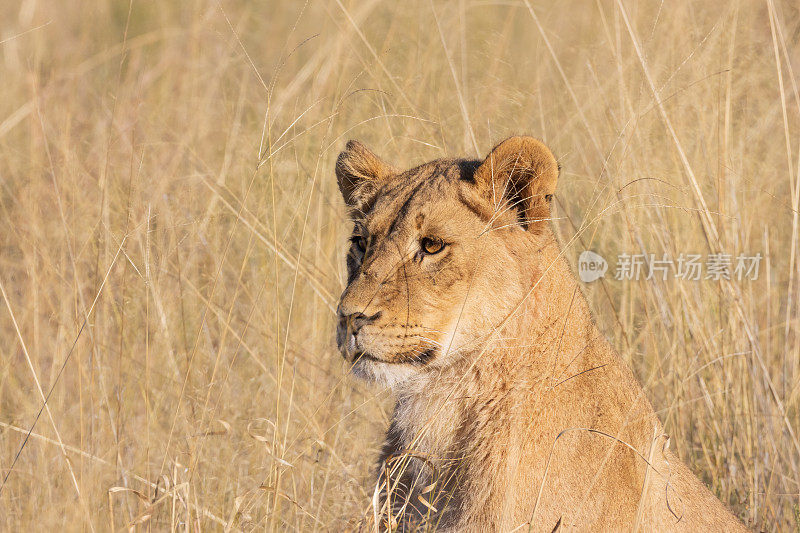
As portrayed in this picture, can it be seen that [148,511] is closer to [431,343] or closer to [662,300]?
[431,343]

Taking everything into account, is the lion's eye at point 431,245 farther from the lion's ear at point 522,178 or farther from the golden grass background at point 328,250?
the golden grass background at point 328,250

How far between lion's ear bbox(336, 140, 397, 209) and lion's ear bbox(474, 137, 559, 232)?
66cm

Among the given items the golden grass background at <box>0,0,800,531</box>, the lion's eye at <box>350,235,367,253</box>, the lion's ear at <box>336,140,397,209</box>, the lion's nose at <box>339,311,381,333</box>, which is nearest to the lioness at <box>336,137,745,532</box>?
the lion's nose at <box>339,311,381,333</box>

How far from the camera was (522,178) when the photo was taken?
340cm

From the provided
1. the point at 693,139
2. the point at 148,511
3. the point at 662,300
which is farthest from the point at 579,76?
the point at 148,511

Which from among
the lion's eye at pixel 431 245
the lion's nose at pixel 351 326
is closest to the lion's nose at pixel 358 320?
the lion's nose at pixel 351 326

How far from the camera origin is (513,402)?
10.7ft

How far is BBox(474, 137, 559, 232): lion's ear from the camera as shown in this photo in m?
3.31

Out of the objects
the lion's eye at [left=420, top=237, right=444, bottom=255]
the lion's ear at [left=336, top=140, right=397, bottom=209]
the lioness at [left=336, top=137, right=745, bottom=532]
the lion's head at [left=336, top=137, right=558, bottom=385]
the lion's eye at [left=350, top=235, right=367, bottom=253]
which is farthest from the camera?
the lion's ear at [left=336, top=140, right=397, bottom=209]

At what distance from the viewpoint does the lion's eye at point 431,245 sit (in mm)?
3432

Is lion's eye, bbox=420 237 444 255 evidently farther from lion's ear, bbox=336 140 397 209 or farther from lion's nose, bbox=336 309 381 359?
lion's ear, bbox=336 140 397 209

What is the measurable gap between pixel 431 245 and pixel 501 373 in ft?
1.74

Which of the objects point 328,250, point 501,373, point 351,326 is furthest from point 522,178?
point 328,250

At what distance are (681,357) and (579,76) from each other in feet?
7.60
